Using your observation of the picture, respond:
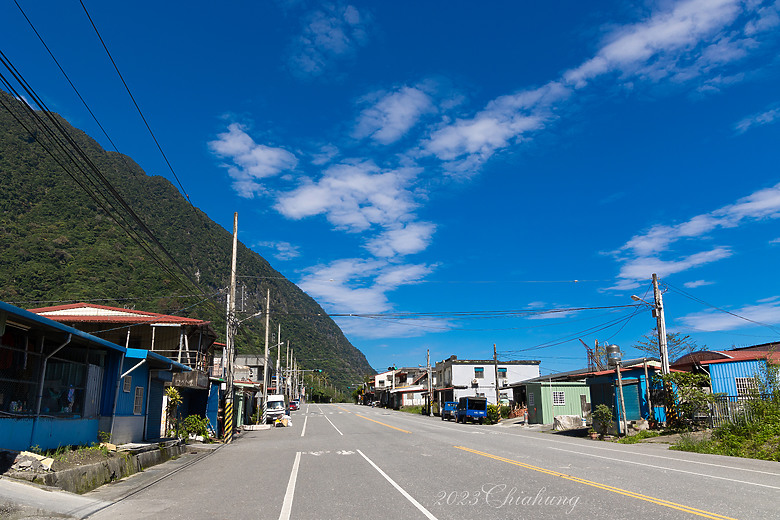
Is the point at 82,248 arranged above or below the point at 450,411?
above

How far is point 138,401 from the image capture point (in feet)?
66.9

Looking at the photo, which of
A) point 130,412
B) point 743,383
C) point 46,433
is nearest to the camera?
point 46,433

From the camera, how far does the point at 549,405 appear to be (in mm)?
43594

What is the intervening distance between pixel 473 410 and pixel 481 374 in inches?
1222

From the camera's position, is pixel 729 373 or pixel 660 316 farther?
pixel 660 316

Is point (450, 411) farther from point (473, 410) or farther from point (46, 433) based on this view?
point (46, 433)

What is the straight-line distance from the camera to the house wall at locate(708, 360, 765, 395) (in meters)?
27.9

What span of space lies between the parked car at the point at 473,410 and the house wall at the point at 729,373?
23383 mm

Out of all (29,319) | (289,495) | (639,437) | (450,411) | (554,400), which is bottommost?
(450,411)

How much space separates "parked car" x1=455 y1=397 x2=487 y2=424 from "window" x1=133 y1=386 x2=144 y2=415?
34609 mm

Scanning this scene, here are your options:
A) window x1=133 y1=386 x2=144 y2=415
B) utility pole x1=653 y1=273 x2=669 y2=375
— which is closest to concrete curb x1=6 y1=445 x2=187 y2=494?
window x1=133 y1=386 x2=144 y2=415

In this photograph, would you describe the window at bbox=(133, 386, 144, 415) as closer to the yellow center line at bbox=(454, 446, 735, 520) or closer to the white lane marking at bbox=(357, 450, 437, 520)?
the white lane marking at bbox=(357, 450, 437, 520)

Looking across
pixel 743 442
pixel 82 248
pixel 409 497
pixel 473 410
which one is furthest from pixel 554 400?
pixel 82 248

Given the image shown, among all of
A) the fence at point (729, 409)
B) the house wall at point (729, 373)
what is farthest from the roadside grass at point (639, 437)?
the house wall at point (729, 373)
